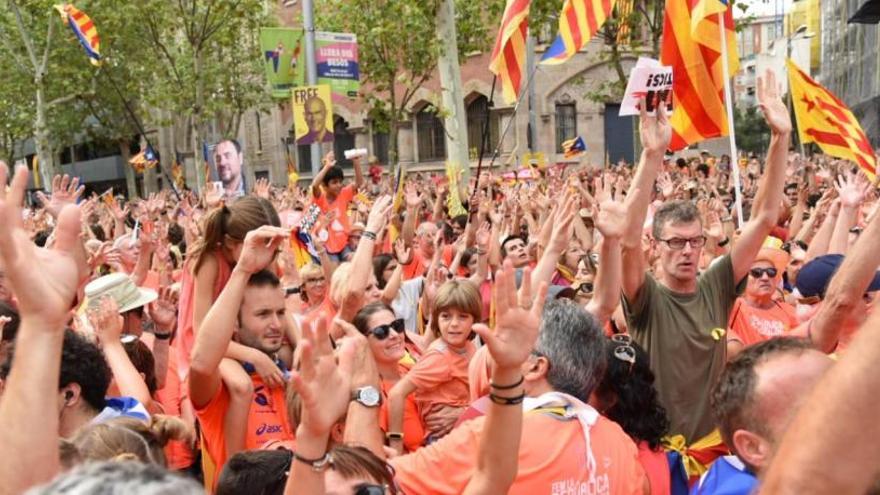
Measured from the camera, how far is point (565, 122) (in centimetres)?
3191

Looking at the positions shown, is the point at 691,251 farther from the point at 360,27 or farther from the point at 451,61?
the point at 360,27

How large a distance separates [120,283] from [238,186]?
5541mm

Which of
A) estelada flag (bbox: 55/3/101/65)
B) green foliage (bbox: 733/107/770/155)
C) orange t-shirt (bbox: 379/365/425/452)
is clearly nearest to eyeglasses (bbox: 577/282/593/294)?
orange t-shirt (bbox: 379/365/425/452)

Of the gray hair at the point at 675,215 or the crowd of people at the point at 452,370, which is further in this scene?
the gray hair at the point at 675,215

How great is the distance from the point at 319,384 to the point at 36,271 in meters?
0.65

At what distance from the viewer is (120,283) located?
169 inches

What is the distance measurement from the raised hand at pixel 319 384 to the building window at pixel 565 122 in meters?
30.3

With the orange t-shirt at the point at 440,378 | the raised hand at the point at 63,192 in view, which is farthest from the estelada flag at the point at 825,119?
the raised hand at the point at 63,192

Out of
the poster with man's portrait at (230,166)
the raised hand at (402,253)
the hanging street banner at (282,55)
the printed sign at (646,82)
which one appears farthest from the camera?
the hanging street banner at (282,55)

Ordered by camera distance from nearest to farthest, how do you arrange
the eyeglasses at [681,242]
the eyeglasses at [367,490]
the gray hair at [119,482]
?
the gray hair at [119,482] → the eyeglasses at [367,490] → the eyeglasses at [681,242]

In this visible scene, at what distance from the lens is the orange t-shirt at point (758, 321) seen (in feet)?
15.2

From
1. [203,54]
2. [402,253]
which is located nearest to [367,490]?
[402,253]

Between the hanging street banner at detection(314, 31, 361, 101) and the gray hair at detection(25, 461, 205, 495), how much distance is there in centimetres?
1413

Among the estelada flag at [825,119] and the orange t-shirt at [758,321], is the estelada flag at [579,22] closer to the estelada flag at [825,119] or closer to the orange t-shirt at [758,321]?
the estelada flag at [825,119]
